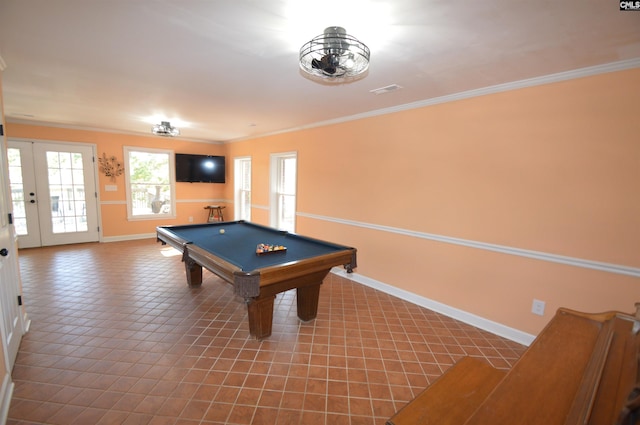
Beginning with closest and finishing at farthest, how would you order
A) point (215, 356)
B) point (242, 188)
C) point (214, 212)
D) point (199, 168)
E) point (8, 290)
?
point (8, 290)
point (215, 356)
point (199, 168)
point (242, 188)
point (214, 212)

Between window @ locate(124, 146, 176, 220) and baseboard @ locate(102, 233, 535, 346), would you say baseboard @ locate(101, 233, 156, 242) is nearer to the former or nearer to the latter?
window @ locate(124, 146, 176, 220)

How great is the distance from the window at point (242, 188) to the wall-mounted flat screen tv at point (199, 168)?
0.48 metres

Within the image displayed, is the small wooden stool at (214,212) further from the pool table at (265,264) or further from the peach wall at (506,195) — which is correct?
the peach wall at (506,195)

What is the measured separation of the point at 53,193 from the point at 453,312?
24.1 ft

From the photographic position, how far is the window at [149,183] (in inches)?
237

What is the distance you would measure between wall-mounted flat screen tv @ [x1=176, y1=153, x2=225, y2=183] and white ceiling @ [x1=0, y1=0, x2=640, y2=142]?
127 inches

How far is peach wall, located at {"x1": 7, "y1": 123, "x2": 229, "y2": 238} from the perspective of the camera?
201 inches

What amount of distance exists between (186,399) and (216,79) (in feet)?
8.99

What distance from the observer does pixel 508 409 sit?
0.83 m

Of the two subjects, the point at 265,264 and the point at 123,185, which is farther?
the point at 123,185

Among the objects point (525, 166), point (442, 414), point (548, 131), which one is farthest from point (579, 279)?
point (442, 414)

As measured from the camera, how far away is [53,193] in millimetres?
5195

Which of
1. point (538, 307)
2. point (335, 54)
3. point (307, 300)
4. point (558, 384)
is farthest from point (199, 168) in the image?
point (558, 384)

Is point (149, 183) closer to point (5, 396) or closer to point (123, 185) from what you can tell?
point (123, 185)
